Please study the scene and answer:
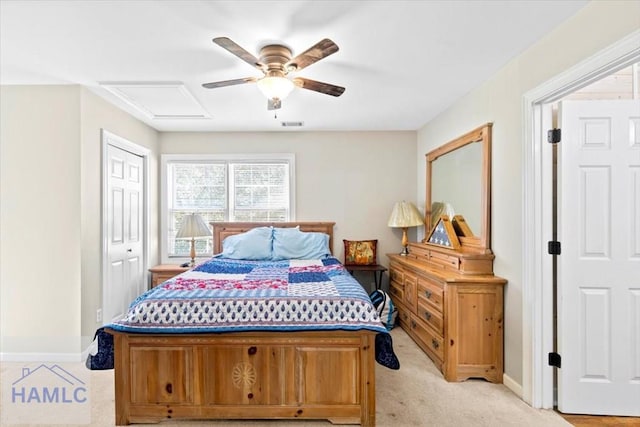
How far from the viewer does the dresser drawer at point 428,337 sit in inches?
109

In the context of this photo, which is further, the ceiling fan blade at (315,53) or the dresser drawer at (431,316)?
the dresser drawer at (431,316)

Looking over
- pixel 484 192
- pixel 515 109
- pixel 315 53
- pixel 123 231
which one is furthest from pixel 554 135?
pixel 123 231

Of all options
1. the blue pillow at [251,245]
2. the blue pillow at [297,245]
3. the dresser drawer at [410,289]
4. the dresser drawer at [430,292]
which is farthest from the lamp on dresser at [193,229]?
the dresser drawer at [430,292]

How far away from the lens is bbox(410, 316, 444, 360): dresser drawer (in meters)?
2.76

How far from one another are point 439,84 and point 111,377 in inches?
146

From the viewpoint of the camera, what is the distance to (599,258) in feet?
6.99

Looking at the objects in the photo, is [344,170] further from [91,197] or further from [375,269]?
[91,197]

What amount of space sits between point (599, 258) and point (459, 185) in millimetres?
1376

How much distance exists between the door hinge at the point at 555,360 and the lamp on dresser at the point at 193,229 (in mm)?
3558

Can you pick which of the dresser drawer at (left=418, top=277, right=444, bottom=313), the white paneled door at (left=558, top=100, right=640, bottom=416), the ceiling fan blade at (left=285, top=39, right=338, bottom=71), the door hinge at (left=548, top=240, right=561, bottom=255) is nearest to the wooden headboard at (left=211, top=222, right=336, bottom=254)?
the dresser drawer at (left=418, top=277, right=444, bottom=313)

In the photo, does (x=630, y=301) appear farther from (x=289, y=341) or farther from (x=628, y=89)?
(x=289, y=341)

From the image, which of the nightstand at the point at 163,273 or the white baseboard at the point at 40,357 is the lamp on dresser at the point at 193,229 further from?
the white baseboard at the point at 40,357

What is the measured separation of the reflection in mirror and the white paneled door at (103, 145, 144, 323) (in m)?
3.51

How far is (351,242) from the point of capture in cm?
438
